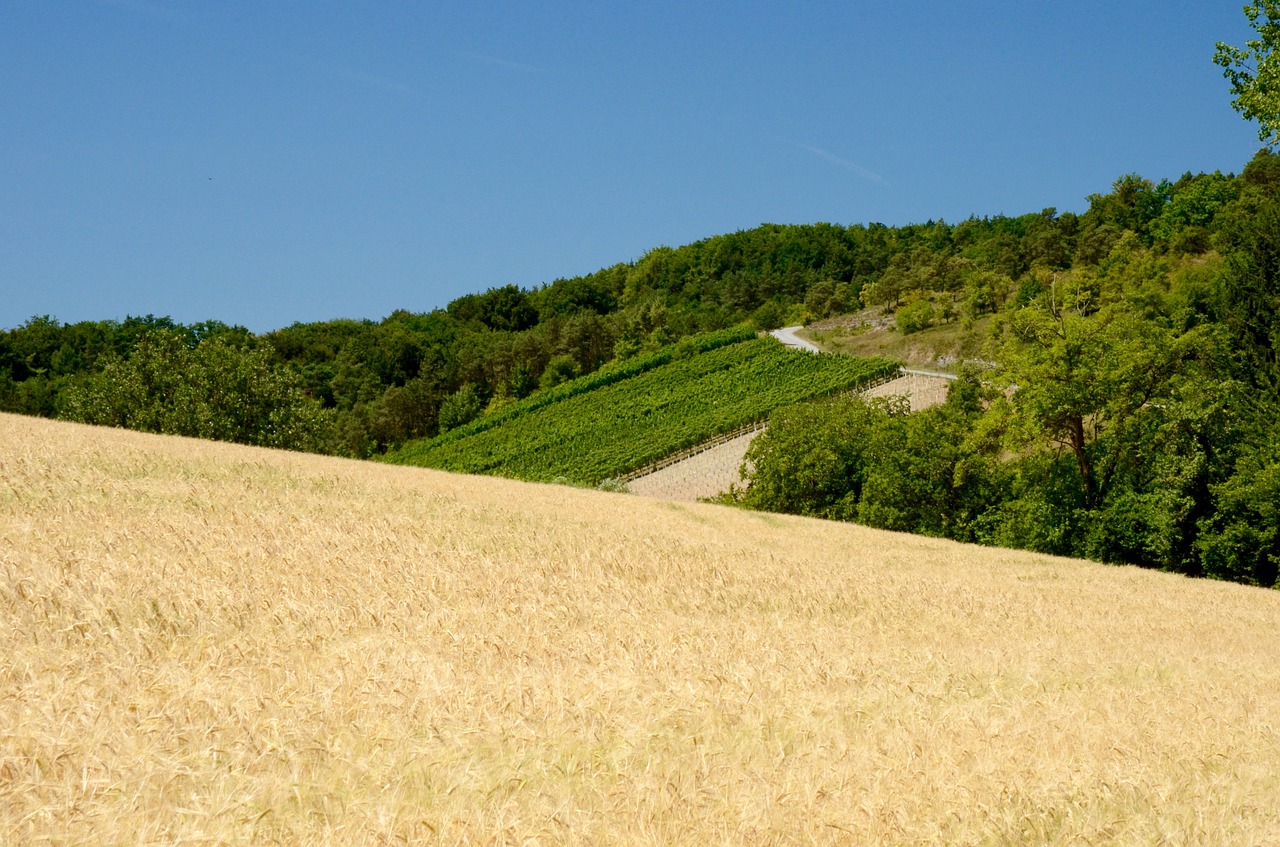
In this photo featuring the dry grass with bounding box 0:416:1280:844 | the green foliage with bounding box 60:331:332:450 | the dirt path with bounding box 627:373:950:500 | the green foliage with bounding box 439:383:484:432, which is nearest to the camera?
the dry grass with bounding box 0:416:1280:844

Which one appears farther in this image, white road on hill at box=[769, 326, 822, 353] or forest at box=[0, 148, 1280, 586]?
white road on hill at box=[769, 326, 822, 353]

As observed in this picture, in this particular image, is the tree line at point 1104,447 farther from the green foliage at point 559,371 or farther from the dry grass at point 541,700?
the green foliage at point 559,371

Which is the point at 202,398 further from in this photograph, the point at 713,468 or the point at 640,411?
the point at 640,411

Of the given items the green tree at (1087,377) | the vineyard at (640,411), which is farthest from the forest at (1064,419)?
the vineyard at (640,411)

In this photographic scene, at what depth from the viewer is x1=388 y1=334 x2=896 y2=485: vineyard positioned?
80.3m

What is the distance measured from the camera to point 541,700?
609 cm

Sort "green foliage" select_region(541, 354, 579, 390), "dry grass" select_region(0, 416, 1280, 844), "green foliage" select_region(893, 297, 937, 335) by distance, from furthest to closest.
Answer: "green foliage" select_region(541, 354, 579, 390) → "green foliage" select_region(893, 297, 937, 335) → "dry grass" select_region(0, 416, 1280, 844)

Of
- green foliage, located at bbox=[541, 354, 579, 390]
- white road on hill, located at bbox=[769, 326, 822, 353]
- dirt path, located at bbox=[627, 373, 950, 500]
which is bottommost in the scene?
dirt path, located at bbox=[627, 373, 950, 500]

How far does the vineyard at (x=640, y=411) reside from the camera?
80312 mm

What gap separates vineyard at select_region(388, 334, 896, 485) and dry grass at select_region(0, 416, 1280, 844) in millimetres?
61904

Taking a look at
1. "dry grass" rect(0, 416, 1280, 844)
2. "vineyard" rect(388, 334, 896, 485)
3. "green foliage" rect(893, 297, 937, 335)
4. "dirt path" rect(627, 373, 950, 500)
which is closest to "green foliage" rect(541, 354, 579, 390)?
"vineyard" rect(388, 334, 896, 485)

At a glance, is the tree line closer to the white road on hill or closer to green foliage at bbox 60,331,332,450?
green foliage at bbox 60,331,332,450

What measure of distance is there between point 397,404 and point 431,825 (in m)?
126

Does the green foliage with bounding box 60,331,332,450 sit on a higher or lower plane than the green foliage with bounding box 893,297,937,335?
lower
